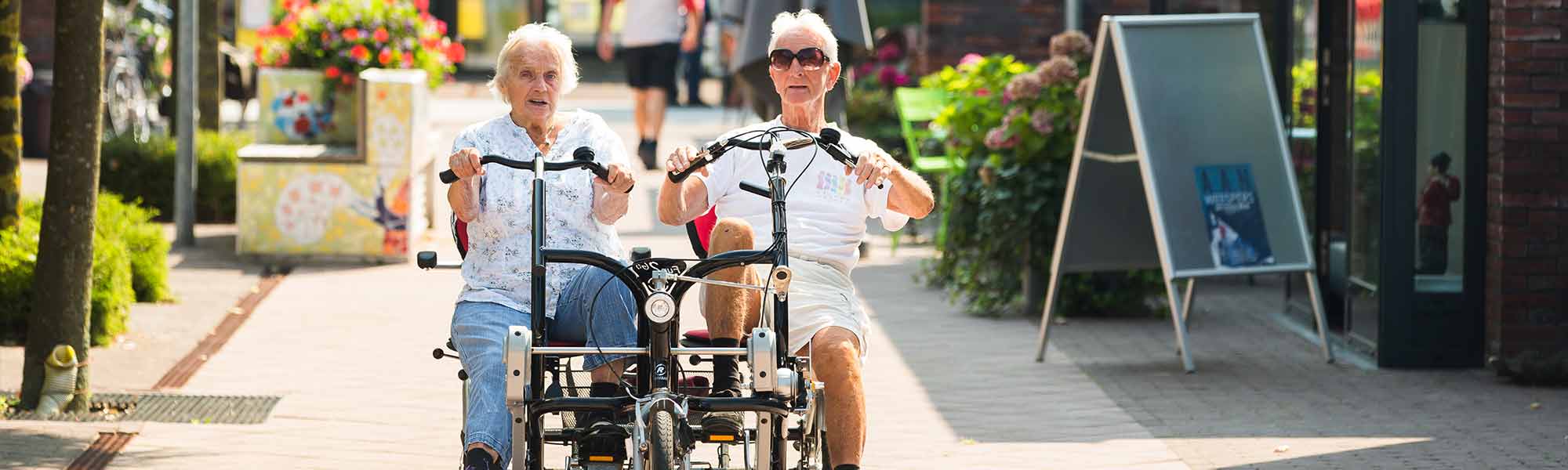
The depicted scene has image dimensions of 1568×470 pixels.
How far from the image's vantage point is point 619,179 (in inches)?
206

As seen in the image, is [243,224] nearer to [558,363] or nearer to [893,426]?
[893,426]

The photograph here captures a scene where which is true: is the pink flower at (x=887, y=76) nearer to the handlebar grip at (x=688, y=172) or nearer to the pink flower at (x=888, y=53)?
the pink flower at (x=888, y=53)

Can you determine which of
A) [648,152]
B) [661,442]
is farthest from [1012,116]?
[648,152]

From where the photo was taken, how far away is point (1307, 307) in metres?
9.68

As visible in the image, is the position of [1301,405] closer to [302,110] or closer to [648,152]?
[302,110]

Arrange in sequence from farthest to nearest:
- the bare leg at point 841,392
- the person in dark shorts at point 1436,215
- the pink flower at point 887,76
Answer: the pink flower at point 887,76 < the person in dark shorts at point 1436,215 < the bare leg at point 841,392

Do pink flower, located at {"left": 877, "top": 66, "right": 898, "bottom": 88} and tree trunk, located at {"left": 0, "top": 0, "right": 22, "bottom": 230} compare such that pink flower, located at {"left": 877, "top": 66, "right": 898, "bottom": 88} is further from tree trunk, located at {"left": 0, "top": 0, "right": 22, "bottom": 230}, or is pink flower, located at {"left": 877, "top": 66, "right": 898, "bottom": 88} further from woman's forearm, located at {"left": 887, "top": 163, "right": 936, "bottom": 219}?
woman's forearm, located at {"left": 887, "top": 163, "right": 936, "bottom": 219}

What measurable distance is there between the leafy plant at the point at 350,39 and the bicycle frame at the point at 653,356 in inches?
257

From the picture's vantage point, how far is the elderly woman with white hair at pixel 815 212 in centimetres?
528

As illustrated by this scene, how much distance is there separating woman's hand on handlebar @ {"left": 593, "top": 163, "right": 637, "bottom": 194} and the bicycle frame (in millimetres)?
235

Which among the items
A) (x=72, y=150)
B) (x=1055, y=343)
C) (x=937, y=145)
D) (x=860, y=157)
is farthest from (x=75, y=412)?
(x=937, y=145)

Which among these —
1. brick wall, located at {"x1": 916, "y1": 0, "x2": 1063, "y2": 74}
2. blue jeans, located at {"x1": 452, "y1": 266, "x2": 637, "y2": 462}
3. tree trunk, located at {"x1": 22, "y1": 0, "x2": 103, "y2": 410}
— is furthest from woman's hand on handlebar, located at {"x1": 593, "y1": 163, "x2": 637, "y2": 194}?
brick wall, located at {"x1": 916, "y1": 0, "x2": 1063, "y2": 74}

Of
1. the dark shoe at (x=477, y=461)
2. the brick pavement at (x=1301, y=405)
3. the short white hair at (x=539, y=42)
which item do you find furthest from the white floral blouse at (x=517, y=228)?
the brick pavement at (x=1301, y=405)

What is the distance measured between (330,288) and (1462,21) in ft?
17.0
